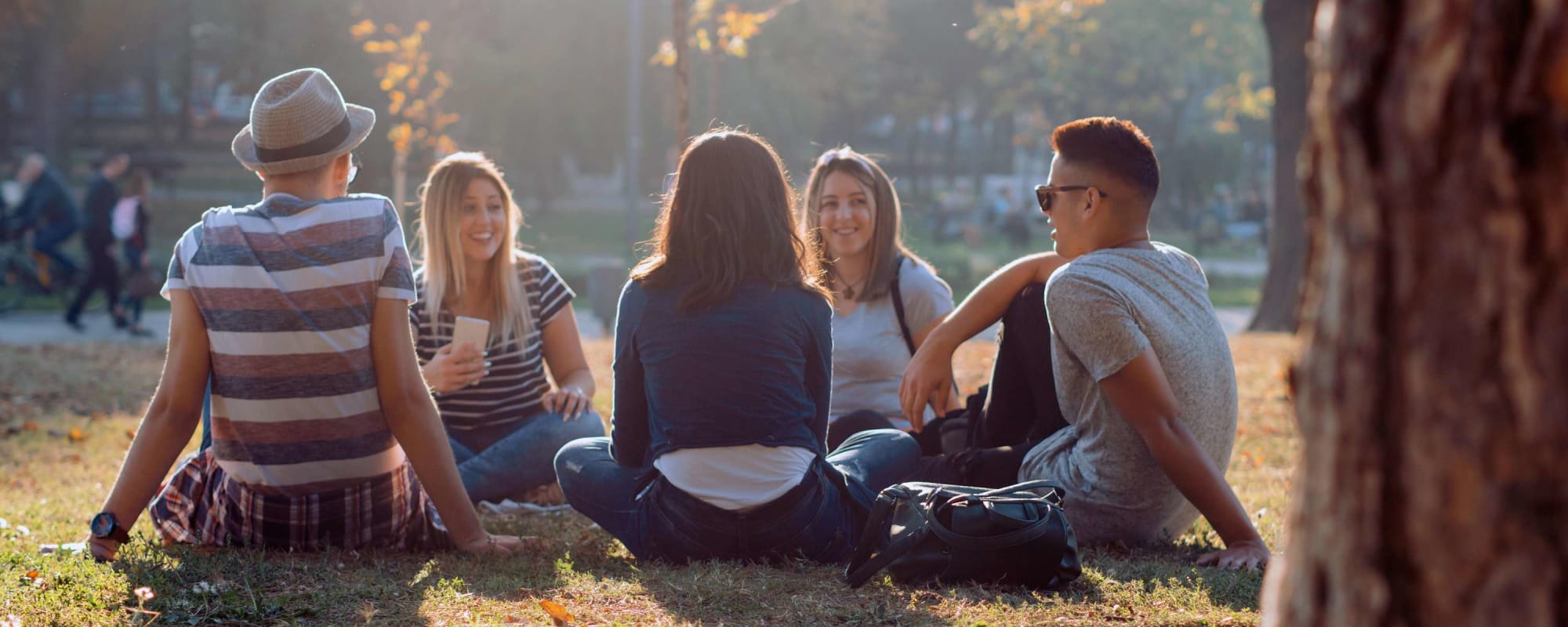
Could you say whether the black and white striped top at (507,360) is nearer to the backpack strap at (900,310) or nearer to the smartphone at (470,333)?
the smartphone at (470,333)

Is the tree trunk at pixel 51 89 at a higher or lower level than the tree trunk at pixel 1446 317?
higher

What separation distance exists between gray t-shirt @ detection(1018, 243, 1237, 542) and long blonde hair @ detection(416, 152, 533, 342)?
6.99 ft

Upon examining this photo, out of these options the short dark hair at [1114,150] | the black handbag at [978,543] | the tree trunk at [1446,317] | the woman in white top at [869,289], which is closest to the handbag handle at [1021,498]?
the black handbag at [978,543]

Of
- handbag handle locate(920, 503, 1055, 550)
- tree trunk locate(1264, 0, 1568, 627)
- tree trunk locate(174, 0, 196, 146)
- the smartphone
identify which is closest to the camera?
tree trunk locate(1264, 0, 1568, 627)

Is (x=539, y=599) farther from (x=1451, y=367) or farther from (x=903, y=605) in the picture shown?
(x=1451, y=367)

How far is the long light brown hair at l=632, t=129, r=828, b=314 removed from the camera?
393 centimetres

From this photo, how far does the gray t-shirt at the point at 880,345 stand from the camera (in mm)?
5473

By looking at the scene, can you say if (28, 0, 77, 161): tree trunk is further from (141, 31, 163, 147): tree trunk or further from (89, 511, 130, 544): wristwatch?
(89, 511, 130, 544): wristwatch

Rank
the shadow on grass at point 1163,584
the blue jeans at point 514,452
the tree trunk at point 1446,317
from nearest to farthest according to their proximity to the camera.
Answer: the tree trunk at point 1446,317 → the shadow on grass at point 1163,584 → the blue jeans at point 514,452

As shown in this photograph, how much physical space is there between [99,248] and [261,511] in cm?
1119

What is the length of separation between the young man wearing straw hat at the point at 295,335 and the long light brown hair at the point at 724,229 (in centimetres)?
73

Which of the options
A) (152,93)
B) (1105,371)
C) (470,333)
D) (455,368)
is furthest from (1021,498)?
(152,93)

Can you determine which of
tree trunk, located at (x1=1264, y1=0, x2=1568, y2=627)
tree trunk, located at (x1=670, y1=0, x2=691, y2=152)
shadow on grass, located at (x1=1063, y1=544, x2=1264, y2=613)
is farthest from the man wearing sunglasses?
tree trunk, located at (x1=670, y1=0, x2=691, y2=152)

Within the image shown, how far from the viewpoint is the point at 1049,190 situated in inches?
165
